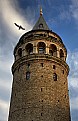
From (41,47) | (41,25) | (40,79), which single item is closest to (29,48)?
(41,47)

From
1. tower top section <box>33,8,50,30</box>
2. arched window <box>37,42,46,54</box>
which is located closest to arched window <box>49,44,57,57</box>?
arched window <box>37,42,46,54</box>

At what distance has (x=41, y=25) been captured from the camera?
110ft

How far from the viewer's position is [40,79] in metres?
27.5

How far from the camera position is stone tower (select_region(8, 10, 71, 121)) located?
2608 cm

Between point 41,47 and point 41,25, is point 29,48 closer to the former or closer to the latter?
point 41,47

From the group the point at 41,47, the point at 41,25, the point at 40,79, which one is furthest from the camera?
the point at 41,25

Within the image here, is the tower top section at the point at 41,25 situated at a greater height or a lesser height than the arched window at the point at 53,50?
greater

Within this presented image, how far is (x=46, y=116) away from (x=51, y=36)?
10827mm

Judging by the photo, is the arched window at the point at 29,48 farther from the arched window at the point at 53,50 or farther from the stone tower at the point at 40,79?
the arched window at the point at 53,50

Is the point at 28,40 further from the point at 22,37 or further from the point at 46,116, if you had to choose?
the point at 46,116

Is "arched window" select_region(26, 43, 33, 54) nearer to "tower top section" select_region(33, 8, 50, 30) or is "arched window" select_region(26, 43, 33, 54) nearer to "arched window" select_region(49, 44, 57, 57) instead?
"arched window" select_region(49, 44, 57, 57)

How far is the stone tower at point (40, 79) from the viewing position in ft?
85.6

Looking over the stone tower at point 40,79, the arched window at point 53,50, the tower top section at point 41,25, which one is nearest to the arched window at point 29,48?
the stone tower at point 40,79

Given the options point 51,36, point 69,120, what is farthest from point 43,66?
point 69,120
